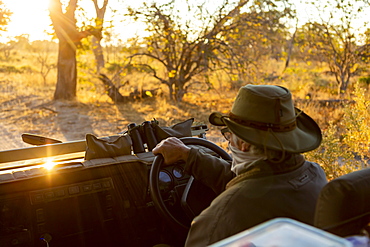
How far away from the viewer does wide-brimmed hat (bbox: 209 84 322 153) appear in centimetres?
195

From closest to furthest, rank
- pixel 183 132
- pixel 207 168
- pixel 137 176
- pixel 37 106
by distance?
pixel 207 168 < pixel 137 176 < pixel 183 132 < pixel 37 106

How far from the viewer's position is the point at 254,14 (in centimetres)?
1043

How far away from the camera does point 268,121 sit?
1971 millimetres

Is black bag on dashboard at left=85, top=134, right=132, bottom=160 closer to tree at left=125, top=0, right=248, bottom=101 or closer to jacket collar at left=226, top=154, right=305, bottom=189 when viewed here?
jacket collar at left=226, top=154, right=305, bottom=189

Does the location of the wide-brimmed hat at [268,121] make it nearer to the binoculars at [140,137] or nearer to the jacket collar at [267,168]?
the jacket collar at [267,168]

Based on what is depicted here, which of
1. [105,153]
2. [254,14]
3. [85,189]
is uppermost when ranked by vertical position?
[254,14]

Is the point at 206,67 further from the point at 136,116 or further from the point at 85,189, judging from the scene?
the point at 85,189

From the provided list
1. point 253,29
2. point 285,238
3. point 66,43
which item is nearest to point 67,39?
point 66,43

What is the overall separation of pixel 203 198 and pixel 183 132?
82 cm

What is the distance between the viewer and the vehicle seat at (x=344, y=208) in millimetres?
1593

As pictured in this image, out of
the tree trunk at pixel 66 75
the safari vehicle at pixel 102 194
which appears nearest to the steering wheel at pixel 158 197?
the safari vehicle at pixel 102 194

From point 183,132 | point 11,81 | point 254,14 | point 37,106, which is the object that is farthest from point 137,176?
point 11,81

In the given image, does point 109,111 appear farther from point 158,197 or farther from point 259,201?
point 259,201

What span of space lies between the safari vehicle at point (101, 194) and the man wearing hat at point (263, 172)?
660 millimetres
